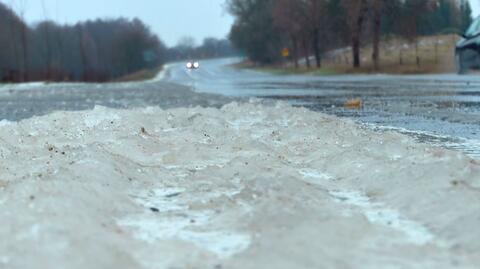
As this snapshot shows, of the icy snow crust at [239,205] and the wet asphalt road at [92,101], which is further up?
the wet asphalt road at [92,101]

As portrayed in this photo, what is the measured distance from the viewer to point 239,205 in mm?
6273

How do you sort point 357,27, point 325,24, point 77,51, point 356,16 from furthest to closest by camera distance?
point 77,51, point 325,24, point 357,27, point 356,16

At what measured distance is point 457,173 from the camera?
22.3 feet

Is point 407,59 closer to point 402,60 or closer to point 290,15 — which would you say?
point 402,60

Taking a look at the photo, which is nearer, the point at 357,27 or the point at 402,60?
the point at 357,27

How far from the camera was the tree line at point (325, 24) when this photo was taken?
5875cm

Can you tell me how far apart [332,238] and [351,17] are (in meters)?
55.4

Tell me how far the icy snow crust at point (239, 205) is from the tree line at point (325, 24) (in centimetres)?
4853

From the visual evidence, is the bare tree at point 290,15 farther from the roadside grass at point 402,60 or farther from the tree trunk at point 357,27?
the tree trunk at point 357,27

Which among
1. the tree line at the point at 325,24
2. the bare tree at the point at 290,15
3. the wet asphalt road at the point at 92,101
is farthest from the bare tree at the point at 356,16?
the wet asphalt road at the point at 92,101

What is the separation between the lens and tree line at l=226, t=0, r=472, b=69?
5875 cm

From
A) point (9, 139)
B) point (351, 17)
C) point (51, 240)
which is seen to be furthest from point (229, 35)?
point (51, 240)

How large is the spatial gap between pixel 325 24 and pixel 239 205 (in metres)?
64.3

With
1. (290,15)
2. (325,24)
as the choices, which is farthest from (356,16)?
(290,15)
